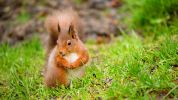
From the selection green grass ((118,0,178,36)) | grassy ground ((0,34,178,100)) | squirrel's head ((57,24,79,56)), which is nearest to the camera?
grassy ground ((0,34,178,100))

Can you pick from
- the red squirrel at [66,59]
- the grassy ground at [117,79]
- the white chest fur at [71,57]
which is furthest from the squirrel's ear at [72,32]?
the grassy ground at [117,79]

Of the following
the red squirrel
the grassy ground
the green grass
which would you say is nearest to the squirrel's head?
the red squirrel

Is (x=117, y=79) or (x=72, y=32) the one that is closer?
(x=117, y=79)

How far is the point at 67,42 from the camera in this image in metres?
3.41

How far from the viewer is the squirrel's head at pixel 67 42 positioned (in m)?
3.39

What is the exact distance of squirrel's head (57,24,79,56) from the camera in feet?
11.1

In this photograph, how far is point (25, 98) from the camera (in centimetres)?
354

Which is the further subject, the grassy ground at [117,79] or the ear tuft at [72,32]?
the ear tuft at [72,32]

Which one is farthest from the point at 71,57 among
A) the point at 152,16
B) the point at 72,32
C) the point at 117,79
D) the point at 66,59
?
the point at 152,16

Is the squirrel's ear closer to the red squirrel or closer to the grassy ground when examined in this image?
the red squirrel

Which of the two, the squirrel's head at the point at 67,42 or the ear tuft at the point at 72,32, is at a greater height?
the ear tuft at the point at 72,32

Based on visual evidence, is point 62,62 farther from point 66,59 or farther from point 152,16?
point 152,16

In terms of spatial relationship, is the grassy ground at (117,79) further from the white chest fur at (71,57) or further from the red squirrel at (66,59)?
the white chest fur at (71,57)

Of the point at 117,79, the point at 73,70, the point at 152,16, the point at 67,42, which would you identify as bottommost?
the point at 117,79
